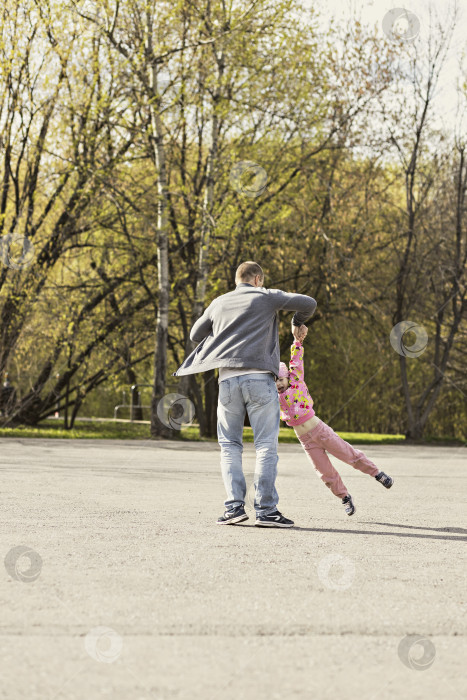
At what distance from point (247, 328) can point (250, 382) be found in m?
0.37

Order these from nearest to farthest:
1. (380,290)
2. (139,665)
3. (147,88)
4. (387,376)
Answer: (139,665) → (147,88) → (380,290) → (387,376)

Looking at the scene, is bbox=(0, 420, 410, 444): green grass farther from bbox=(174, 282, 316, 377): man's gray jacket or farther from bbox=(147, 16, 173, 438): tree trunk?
bbox=(174, 282, 316, 377): man's gray jacket

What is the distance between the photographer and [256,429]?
22.1 ft

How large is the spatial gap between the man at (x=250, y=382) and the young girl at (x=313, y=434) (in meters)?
0.45

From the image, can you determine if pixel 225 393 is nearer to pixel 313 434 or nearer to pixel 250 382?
pixel 250 382

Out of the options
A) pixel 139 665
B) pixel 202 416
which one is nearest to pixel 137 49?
pixel 202 416

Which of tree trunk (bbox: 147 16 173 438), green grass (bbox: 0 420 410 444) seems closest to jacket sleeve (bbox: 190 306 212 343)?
green grass (bbox: 0 420 410 444)

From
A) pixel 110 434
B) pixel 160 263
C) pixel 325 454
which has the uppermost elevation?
pixel 160 263

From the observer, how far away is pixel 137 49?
18469mm

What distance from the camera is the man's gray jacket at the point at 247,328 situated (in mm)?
6664

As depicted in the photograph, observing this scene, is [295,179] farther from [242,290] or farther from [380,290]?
[242,290]

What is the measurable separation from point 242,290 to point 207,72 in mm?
12903

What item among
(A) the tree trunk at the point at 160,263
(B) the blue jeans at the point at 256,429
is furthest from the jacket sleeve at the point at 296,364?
(A) the tree trunk at the point at 160,263

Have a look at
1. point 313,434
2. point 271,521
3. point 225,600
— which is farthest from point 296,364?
point 225,600
